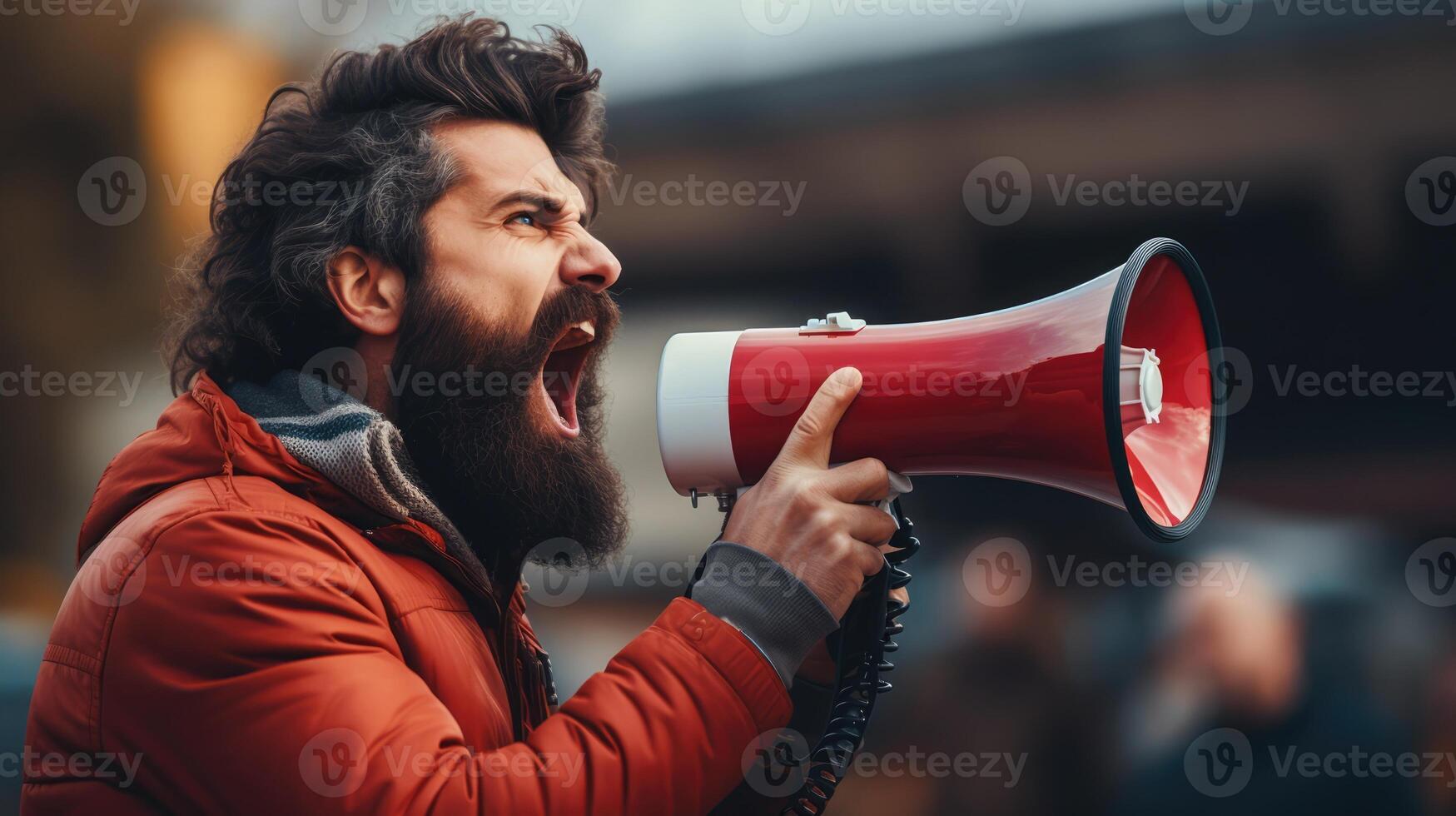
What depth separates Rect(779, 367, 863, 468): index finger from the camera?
1.62 m

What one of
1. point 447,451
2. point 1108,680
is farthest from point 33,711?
point 1108,680

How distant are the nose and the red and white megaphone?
23 centimetres

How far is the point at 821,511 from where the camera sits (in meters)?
1.57

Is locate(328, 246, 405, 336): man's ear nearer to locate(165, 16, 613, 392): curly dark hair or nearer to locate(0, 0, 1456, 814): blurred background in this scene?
locate(165, 16, 613, 392): curly dark hair

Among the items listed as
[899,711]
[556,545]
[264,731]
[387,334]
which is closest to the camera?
[264,731]

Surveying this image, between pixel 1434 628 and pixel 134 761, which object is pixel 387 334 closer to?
pixel 134 761

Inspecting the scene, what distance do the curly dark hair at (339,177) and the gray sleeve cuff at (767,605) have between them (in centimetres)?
78

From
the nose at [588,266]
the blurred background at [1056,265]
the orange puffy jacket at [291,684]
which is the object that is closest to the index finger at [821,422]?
the orange puffy jacket at [291,684]

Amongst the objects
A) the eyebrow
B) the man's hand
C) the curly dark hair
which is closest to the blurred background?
the curly dark hair

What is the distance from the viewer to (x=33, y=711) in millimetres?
1501

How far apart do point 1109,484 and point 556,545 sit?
103cm

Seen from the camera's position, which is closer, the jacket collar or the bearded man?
the bearded man

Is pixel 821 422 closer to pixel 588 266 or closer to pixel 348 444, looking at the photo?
pixel 588 266

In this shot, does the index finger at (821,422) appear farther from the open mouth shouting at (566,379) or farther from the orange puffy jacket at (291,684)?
the open mouth shouting at (566,379)
